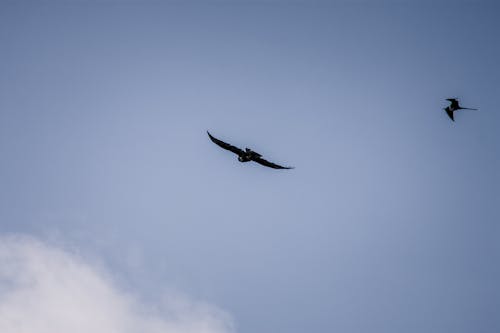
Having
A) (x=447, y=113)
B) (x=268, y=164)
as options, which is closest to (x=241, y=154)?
(x=268, y=164)

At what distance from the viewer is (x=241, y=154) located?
27094mm

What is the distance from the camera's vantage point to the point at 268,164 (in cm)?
2808

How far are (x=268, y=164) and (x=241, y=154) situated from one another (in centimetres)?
192

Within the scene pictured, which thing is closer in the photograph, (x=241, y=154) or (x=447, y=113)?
(x=241, y=154)

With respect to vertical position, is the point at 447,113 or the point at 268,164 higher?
the point at 447,113

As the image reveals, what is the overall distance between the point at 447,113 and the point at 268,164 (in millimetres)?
13177

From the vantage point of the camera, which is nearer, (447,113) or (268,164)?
(268,164)

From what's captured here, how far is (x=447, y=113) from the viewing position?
105ft

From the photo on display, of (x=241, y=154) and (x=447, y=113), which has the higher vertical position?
(x=447, y=113)

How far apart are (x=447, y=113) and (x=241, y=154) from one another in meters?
14.8

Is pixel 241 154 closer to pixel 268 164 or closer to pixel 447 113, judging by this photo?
pixel 268 164
